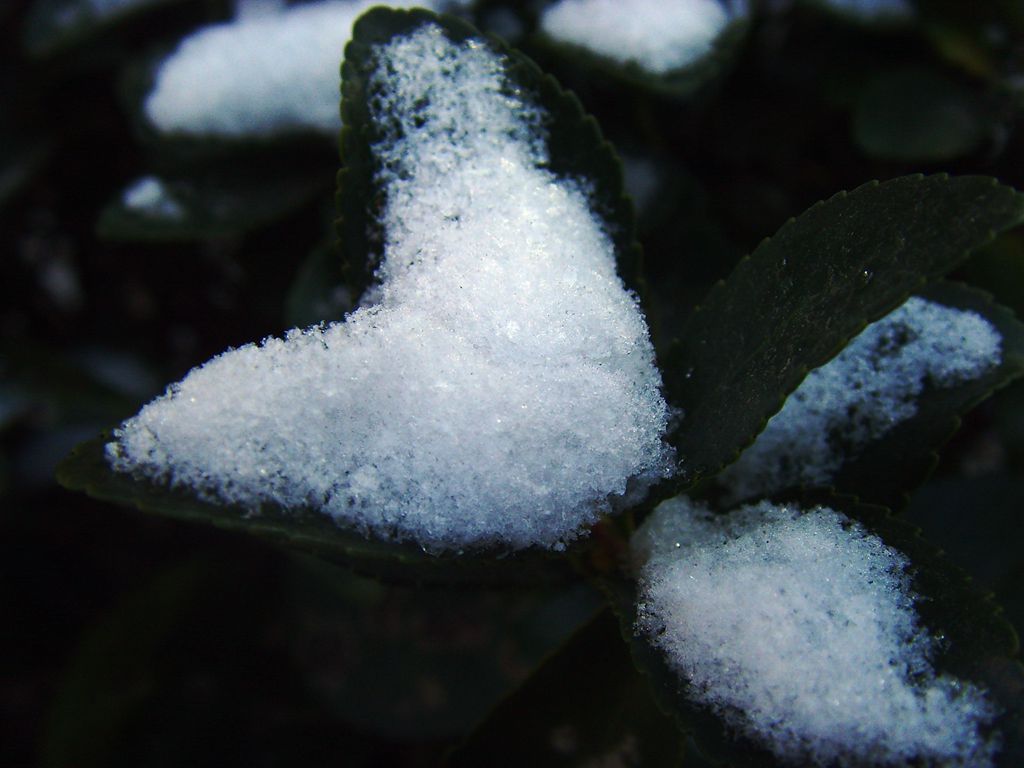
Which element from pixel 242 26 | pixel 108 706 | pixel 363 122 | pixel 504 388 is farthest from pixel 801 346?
pixel 108 706

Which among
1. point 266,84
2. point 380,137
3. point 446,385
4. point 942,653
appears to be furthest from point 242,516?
point 266,84

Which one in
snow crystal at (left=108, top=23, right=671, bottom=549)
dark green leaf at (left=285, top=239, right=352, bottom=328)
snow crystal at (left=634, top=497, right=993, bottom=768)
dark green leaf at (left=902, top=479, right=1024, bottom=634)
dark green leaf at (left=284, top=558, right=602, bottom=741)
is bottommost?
dark green leaf at (left=284, top=558, right=602, bottom=741)

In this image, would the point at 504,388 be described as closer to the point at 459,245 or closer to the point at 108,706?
the point at 459,245

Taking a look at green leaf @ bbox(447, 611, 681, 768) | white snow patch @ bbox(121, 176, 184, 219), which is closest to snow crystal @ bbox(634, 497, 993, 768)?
green leaf @ bbox(447, 611, 681, 768)

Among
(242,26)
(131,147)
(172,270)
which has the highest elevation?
(242,26)

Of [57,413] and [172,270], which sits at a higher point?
[172,270]

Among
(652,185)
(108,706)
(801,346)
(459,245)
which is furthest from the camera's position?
(108,706)

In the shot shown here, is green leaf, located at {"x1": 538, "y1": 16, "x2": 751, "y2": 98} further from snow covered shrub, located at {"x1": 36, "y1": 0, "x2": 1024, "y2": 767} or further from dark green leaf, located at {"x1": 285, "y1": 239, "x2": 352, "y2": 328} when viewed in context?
dark green leaf, located at {"x1": 285, "y1": 239, "x2": 352, "y2": 328}
